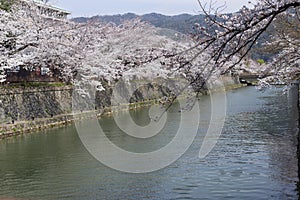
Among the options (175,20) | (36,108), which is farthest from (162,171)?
(175,20)

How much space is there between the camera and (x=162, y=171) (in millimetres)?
7305

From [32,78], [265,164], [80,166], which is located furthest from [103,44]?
[265,164]

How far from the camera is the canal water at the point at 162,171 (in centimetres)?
606

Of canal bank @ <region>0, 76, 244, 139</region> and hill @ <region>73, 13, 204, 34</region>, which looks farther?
canal bank @ <region>0, 76, 244, 139</region>

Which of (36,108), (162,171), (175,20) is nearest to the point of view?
(162,171)

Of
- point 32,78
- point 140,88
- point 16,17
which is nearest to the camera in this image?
point 16,17

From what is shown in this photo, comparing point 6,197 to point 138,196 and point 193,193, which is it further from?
point 193,193

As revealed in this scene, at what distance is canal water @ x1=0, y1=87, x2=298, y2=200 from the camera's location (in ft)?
19.9

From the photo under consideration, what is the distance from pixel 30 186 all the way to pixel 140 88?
16.1 meters

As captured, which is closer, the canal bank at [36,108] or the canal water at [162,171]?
the canal water at [162,171]

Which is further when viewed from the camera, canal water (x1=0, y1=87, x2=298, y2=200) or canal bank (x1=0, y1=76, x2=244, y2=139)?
canal bank (x1=0, y1=76, x2=244, y2=139)

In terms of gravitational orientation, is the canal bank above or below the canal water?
above

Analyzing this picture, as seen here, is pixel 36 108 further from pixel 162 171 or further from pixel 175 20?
pixel 175 20

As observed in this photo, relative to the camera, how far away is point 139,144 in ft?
33.5
